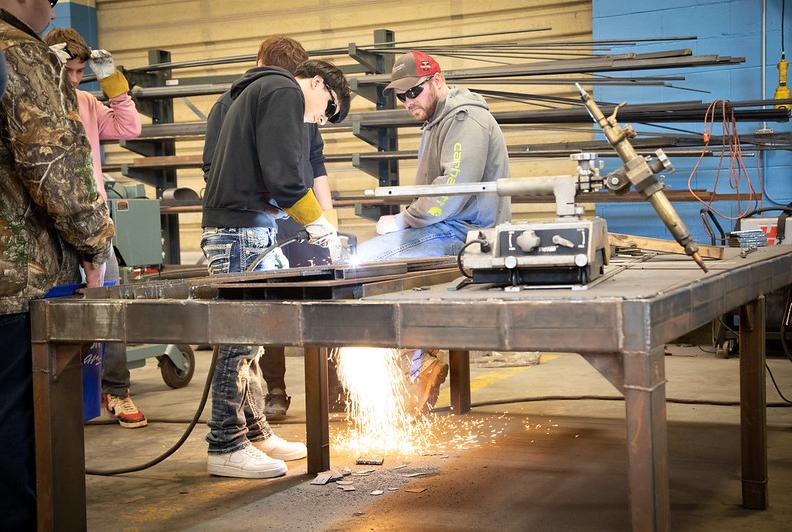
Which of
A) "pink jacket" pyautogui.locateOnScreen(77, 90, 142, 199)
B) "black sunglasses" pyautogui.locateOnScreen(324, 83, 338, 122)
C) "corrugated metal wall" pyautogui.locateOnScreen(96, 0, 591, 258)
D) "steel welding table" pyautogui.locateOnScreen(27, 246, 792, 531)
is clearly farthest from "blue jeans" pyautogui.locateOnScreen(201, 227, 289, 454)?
"corrugated metal wall" pyautogui.locateOnScreen(96, 0, 591, 258)

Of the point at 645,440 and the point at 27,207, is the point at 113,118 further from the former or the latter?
the point at 645,440

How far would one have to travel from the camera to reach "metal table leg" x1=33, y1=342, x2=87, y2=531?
6.36 ft

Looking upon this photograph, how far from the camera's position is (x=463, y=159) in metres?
3.46

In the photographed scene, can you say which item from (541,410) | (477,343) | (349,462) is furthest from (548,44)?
(477,343)

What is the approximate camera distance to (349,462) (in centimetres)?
325

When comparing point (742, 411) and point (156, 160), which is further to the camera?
point (156, 160)

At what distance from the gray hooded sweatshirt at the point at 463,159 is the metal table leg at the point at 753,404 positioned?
1.24 metres

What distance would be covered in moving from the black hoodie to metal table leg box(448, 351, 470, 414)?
127 centimetres

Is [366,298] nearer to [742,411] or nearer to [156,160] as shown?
[742,411]

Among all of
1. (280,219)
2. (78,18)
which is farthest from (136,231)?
(78,18)

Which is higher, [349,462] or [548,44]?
[548,44]

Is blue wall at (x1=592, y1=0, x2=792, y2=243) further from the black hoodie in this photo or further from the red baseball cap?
Answer: the black hoodie

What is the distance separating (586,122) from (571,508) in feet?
12.1

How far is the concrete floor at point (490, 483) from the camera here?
2.60 metres
